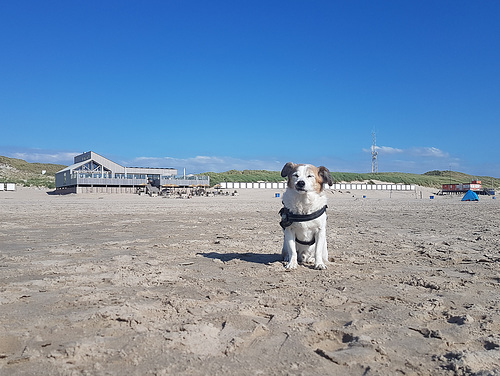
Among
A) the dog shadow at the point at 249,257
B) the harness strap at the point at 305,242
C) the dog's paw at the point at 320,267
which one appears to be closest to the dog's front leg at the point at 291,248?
the harness strap at the point at 305,242

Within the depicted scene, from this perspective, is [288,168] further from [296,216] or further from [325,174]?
[296,216]

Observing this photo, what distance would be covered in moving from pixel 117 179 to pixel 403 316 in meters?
46.3

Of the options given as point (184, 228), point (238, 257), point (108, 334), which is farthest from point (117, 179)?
point (108, 334)

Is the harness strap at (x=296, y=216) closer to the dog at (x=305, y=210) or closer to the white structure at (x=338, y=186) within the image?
the dog at (x=305, y=210)

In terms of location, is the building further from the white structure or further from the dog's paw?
the dog's paw

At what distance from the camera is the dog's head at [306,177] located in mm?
5105

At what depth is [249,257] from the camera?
642 cm

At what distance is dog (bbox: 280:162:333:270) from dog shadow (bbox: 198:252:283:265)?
0.65 m

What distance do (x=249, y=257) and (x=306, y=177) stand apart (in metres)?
2.01

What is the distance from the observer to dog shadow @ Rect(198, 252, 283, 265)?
6.12 meters

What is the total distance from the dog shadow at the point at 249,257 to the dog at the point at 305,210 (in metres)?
0.65

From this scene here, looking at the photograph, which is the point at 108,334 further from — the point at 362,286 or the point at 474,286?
the point at 474,286

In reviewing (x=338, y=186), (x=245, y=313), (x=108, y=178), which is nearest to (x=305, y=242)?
(x=245, y=313)

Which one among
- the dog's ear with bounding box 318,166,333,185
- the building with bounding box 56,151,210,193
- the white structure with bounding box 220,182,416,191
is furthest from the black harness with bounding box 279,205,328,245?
the white structure with bounding box 220,182,416,191
